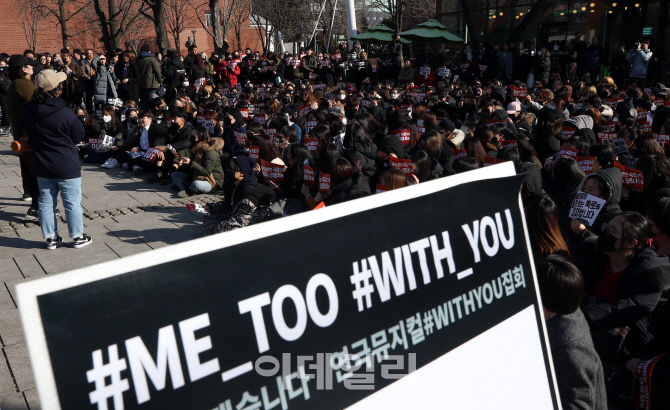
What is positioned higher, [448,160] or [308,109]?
[308,109]

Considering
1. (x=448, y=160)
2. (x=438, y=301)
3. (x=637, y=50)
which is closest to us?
(x=438, y=301)

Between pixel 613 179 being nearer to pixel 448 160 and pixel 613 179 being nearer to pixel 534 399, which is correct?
pixel 448 160

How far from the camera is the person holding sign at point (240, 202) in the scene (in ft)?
20.5

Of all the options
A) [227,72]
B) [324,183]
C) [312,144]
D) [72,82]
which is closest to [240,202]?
[324,183]

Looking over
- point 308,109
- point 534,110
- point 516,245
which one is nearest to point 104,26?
point 308,109

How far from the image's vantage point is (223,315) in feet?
3.61

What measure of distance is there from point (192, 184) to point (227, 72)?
12641 millimetres

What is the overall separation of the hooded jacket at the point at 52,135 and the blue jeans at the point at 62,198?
119mm

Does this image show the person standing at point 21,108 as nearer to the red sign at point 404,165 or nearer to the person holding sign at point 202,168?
the person holding sign at point 202,168

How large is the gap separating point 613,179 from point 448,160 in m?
2.78

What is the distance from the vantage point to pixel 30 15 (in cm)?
3822

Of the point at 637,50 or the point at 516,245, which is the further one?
the point at 637,50

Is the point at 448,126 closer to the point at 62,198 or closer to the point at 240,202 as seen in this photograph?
the point at 240,202

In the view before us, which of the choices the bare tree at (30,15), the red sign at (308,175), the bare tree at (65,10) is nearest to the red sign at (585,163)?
the red sign at (308,175)
